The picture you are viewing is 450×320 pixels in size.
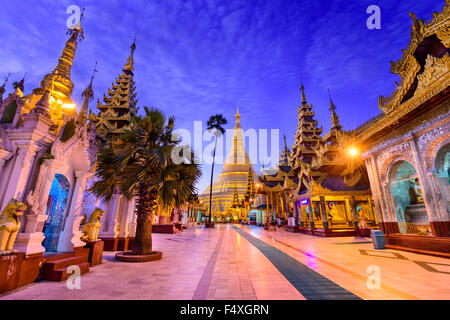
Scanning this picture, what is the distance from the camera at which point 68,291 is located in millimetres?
3945

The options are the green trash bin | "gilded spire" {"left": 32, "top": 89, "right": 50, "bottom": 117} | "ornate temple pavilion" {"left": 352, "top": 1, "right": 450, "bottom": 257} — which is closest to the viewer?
"gilded spire" {"left": 32, "top": 89, "right": 50, "bottom": 117}

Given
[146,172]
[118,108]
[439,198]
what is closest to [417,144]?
[439,198]

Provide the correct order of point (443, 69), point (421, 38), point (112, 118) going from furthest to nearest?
point (112, 118) < point (421, 38) < point (443, 69)

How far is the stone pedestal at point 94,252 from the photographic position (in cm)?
616

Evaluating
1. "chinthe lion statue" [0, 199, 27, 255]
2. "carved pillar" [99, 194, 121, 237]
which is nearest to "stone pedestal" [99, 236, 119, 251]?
"carved pillar" [99, 194, 121, 237]

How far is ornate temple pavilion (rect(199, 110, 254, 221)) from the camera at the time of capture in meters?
74.8

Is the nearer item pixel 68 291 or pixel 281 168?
pixel 68 291

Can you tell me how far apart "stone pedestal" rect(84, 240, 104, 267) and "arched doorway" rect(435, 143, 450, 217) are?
547 inches

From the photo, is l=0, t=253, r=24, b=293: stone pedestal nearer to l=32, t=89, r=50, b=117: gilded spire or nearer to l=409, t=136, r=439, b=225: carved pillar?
l=32, t=89, r=50, b=117: gilded spire

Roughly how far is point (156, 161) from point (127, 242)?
238 inches

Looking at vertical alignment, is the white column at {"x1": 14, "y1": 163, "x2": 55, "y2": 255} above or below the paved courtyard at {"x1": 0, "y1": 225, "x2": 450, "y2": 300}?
above

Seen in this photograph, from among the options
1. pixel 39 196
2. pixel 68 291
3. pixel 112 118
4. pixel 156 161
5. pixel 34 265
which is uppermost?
pixel 112 118
